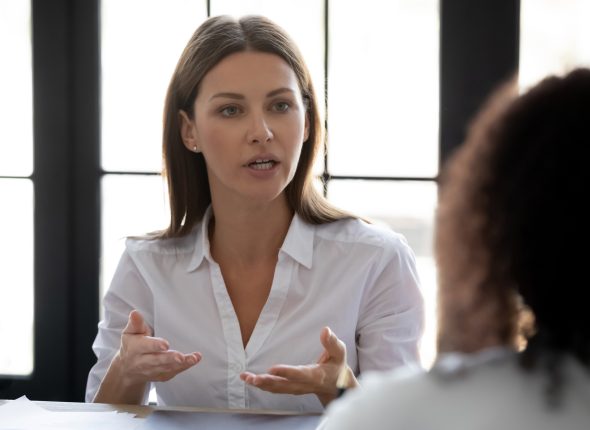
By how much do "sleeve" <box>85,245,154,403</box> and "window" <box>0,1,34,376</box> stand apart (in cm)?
58

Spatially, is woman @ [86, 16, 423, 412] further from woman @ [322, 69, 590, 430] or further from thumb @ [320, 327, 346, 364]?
woman @ [322, 69, 590, 430]

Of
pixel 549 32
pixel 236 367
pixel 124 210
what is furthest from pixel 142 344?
pixel 549 32

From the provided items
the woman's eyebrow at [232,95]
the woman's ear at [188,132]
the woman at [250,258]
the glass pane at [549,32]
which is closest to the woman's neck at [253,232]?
the woman at [250,258]

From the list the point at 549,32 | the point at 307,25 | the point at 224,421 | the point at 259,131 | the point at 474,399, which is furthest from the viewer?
the point at 307,25

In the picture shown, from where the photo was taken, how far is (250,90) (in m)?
1.75

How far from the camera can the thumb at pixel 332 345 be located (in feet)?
4.54

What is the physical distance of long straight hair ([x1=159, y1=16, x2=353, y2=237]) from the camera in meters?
1.80

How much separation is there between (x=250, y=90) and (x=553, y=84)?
1090 mm

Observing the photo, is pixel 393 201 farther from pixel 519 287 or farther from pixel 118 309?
pixel 519 287

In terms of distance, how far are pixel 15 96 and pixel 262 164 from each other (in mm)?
946

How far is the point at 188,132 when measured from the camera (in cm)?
190

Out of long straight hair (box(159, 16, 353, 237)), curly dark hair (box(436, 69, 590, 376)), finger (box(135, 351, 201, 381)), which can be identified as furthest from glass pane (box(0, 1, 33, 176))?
curly dark hair (box(436, 69, 590, 376))

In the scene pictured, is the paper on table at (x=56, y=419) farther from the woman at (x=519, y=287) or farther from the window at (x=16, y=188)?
the window at (x=16, y=188)

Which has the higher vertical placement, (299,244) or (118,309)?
(299,244)
